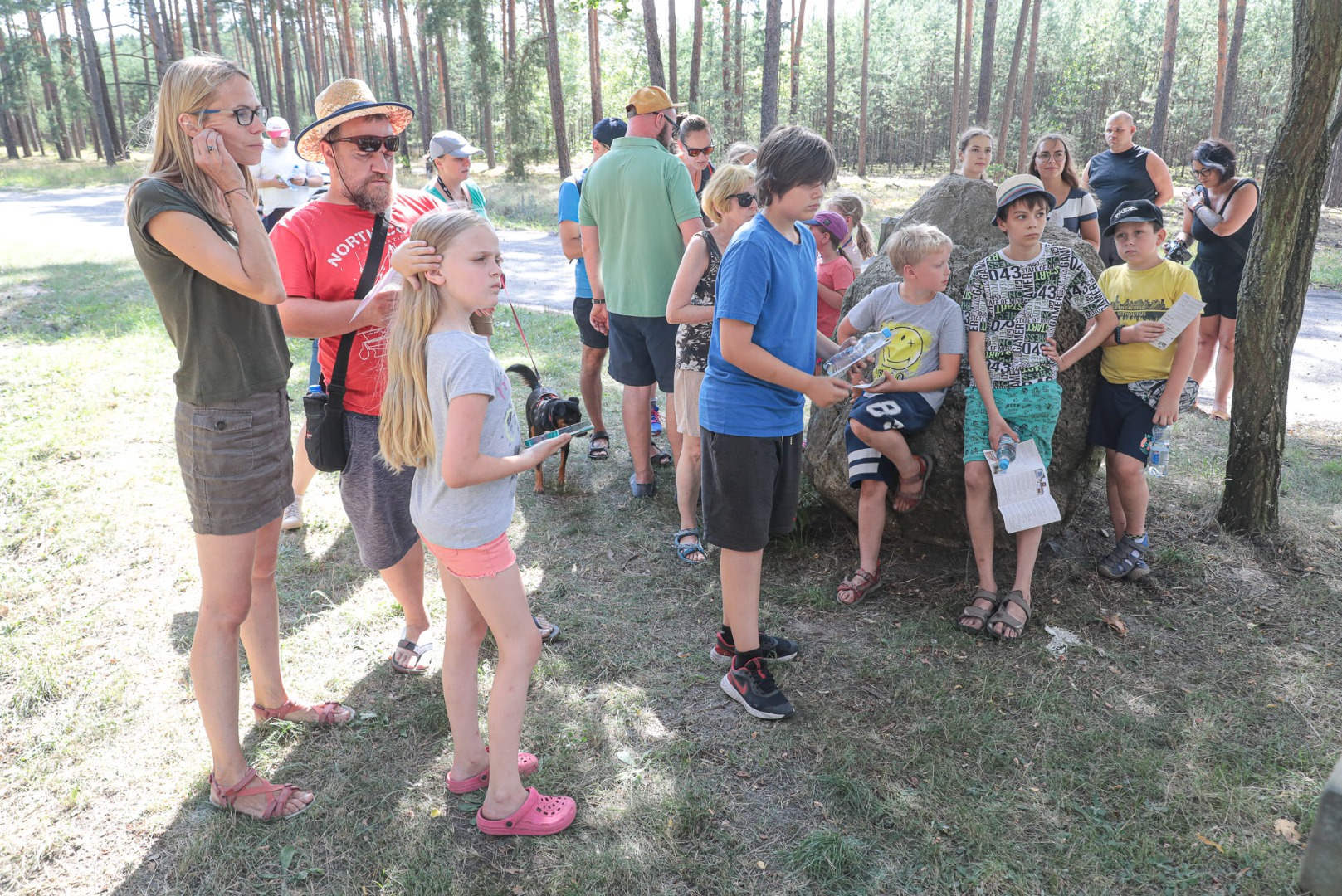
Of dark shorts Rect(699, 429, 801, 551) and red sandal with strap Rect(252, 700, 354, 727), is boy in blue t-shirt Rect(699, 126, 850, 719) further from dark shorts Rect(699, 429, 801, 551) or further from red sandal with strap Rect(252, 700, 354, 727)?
red sandal with strap Rect(252, 700, 354, 727)

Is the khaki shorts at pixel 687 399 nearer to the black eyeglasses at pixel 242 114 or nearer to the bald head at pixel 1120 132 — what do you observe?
the black eyeglasses at pixel 242 114

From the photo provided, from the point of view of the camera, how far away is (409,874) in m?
2.42

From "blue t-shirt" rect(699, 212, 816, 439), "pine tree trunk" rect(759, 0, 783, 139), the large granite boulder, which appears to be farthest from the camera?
"pine tree trunk" rect(759, 0, 783, 139)

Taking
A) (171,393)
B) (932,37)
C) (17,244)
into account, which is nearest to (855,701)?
(171,393)

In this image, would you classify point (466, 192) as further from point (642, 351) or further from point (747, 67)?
point (747, 67)

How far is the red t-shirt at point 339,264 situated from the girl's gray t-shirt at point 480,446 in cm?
74

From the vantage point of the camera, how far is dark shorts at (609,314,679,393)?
15.7ft

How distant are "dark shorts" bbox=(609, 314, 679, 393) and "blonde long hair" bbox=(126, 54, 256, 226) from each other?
8.69 ft

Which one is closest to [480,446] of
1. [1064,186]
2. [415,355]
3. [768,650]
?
[415,355]

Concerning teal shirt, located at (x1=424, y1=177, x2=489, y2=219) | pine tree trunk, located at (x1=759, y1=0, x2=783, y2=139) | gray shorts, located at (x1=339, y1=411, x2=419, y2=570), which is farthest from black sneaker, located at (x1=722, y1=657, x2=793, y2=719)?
pine tree trunk, located at (x1=759, y1=0, x2=783, y2=139)

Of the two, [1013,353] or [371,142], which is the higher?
[371,142]

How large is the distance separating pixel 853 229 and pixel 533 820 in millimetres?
4151

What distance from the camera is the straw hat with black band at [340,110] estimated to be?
2.84 meters

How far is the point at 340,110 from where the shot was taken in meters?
2.84
